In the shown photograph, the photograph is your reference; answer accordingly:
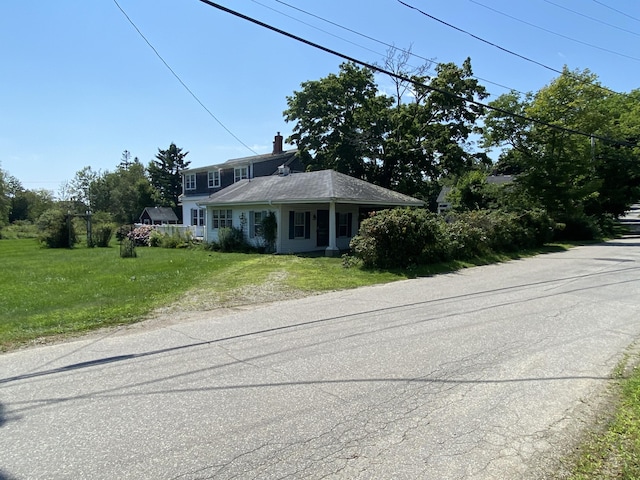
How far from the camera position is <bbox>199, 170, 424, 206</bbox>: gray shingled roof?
1931 centimetres

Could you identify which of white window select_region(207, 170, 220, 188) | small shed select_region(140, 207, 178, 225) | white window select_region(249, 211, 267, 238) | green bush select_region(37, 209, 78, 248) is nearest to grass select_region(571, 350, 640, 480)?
white window select_region(249, 211, 267, 238)

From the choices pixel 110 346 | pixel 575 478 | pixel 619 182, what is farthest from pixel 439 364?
pixel 619 182

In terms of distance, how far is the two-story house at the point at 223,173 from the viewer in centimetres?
3331

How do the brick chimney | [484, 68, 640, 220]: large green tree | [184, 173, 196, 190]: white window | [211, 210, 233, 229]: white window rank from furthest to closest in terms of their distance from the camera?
[184, 173, 196, 190]: white window < the brick chimney < [484, 68, 640, 220]: large green tree < [211, 210, 233, 229]: white window

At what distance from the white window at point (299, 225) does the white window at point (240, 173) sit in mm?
13308

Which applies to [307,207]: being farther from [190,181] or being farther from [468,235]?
[190,181]

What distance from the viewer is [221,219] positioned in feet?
82.2

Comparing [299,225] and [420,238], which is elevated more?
[299,225]

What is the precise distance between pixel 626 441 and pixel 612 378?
5.24ft

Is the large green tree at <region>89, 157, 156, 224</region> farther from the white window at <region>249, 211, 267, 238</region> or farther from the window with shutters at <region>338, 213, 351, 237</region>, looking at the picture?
the window with shutters at <region>338, 213, 351, 237</region>

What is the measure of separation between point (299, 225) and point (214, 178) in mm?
17477

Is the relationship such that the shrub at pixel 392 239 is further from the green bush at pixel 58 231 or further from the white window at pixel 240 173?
the green bush at pixel 58 231

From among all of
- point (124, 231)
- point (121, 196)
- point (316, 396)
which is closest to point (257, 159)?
point (124, 231)

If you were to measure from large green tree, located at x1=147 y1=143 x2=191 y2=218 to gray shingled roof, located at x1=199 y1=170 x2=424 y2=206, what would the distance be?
48.3 meters
